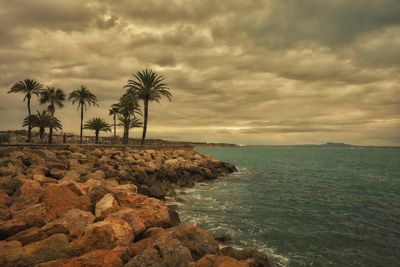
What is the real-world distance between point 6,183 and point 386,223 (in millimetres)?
20753

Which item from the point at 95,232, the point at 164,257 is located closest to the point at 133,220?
the point at 95,232

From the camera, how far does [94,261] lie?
7.91 metres

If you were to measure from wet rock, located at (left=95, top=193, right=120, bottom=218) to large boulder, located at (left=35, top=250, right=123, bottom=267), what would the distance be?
359 cm

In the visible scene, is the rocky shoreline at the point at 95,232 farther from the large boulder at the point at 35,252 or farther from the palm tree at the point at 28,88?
the palm tree at the point at 28,88

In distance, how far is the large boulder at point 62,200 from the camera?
1189cm

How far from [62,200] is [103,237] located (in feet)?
12.4

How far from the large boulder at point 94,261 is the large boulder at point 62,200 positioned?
4235mm

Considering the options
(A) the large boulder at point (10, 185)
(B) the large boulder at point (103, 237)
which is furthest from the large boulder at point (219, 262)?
(A) the large boulder at point (10, 185)

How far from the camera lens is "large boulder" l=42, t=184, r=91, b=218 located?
11.9 m

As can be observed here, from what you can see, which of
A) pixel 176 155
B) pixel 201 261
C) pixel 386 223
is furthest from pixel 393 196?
pixel 201 261

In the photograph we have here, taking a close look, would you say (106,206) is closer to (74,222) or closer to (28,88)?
(74,222)

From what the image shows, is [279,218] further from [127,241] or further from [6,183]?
[6,183]

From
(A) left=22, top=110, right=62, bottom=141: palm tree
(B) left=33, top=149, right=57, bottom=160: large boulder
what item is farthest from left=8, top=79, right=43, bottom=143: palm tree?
(B) left=33, top=149, right=57, bottom=160: large boulder

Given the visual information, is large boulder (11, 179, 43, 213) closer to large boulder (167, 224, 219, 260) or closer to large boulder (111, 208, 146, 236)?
large boulder (111, 208, 146, 236)
